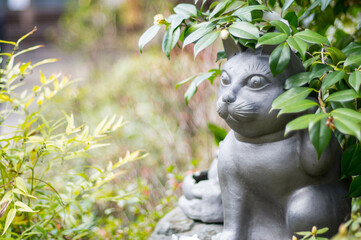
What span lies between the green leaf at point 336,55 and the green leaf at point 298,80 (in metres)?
0.14

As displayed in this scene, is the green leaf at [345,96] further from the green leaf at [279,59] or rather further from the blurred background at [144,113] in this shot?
the blurred background at [144,113]

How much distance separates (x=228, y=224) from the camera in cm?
161

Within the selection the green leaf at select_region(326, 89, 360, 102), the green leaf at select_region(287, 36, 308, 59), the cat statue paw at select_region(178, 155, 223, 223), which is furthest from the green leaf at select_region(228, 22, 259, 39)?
the cat statue paw at select_region(178, 155, 223, 223)

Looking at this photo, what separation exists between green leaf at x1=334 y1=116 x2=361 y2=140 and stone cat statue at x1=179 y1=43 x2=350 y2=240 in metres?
0.33

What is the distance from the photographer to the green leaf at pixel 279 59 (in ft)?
4.26

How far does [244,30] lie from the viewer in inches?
53.0

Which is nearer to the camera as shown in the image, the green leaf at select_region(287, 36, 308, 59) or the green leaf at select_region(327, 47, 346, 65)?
the green leaf at select_region(287, 36, 308, 59)

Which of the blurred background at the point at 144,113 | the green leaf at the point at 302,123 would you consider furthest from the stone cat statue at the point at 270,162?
the blurred background at the point at 144,113

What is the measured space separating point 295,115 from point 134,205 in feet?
6.74

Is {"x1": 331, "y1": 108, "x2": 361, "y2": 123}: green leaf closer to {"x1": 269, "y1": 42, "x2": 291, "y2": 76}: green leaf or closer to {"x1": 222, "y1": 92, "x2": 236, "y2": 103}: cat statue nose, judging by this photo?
{"x1": 269, "y1": 42, "x2": 291, "y2": 76}: green leaf

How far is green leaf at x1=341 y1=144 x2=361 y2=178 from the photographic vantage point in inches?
53.2

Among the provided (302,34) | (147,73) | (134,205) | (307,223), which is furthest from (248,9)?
(147,73)

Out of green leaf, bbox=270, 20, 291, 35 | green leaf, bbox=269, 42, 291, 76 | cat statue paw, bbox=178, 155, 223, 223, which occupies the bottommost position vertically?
cat statue paw, bbox=178, 155, 223, 223

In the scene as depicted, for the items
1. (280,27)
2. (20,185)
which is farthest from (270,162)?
(20,185)
